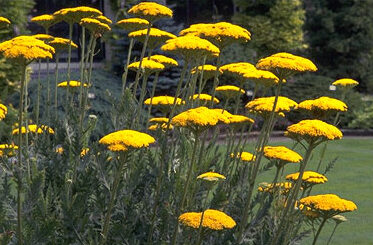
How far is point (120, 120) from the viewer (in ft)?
13.5

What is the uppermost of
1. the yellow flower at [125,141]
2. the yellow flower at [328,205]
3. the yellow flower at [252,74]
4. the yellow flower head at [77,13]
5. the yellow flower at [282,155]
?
the yellow flower head at [77,13]

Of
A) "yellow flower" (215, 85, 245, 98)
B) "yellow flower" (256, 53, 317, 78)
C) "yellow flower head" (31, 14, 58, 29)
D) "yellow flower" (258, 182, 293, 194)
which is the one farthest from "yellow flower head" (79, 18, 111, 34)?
"yellow flower" (258, 182, 293, 194)

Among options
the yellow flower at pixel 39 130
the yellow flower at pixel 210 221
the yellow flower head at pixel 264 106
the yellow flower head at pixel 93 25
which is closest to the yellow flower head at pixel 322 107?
the yellow flower head at pixel 264 106

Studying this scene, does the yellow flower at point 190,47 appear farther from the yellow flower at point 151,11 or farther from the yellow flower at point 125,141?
the yellow flower at point 125,141

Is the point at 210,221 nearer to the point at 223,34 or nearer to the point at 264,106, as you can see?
the point at 264,106

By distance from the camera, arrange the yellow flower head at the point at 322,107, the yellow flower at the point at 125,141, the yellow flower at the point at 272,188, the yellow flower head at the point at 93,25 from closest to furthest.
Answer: the yellow flower at the point at 125,141 < the yellow flower head at the point at 322,107 < the yellow flower head at the point at 93,25 < the yellow flower at the point at 272,188

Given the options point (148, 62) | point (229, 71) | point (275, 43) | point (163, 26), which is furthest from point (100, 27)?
point (275, 43)

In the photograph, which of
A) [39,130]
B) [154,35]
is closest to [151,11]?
[154,35]

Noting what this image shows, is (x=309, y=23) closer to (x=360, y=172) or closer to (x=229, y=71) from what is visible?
(x=360, y=172)

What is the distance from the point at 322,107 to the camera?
3.55m

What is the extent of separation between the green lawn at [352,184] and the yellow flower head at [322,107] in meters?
2.96

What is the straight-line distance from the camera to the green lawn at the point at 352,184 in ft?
22.2

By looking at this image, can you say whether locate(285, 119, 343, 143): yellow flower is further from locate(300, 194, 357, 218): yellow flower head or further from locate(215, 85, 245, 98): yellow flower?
locate(215, 85, 245, 98): yellow flower

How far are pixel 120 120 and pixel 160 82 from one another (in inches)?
363
